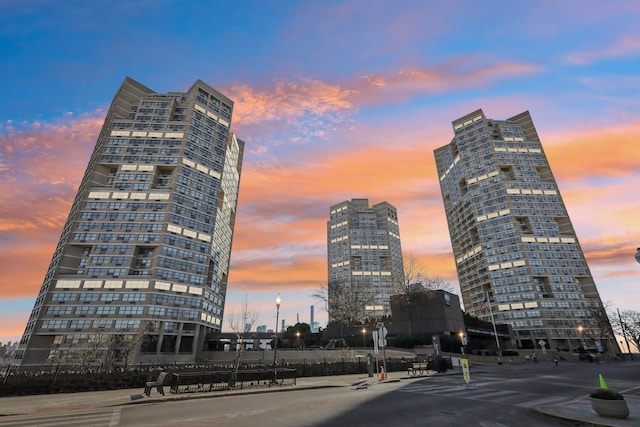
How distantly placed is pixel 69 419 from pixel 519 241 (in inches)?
5119

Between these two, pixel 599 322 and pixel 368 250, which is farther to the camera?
pixel 368 250

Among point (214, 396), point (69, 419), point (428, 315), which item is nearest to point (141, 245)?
point (428, 315)

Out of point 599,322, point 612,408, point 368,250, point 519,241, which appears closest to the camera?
point 612,408

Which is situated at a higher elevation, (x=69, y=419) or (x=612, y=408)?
(x=612, y=408)

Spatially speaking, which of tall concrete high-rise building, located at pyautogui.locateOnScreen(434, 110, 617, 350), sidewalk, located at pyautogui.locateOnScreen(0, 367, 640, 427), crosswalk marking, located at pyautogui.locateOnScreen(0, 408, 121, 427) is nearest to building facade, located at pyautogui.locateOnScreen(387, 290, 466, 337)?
tall concrete high-rise building, located at pyautogui.locateOnScreen(434, 110, 617, 350)

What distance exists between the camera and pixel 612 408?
31.6ft

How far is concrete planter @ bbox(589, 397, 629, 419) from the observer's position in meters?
9.55

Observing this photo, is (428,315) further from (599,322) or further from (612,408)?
(599,322)

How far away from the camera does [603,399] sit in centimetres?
998

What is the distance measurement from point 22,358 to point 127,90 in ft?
236

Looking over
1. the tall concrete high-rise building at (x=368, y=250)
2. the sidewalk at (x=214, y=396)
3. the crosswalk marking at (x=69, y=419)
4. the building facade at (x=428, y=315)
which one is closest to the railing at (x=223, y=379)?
the sidewalk at (x=214, y=396)

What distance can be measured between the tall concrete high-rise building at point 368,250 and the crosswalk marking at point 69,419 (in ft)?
463

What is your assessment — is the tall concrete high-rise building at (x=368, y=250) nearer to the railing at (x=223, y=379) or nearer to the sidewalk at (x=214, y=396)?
the railing at (x=223, y=379)

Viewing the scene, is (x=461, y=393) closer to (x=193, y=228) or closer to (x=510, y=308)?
(x=193, y=228)
